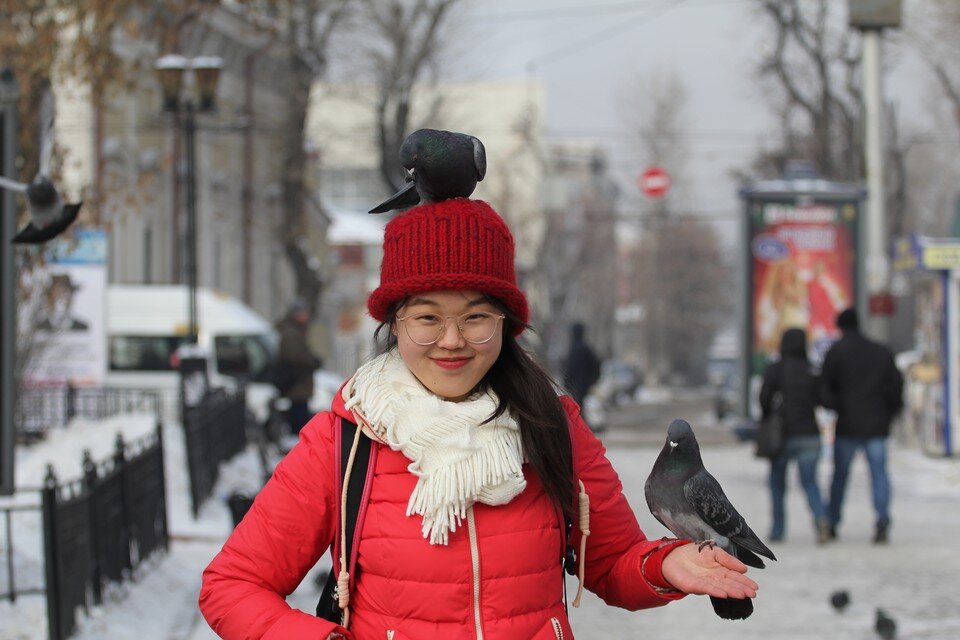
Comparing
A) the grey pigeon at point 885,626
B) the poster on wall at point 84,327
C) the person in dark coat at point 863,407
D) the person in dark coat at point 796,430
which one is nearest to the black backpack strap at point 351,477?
the grey pigeon at point 885,626

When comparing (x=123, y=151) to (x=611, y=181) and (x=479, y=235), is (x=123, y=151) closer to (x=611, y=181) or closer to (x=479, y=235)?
(x=479, y=235)

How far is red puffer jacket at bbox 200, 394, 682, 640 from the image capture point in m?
2.89

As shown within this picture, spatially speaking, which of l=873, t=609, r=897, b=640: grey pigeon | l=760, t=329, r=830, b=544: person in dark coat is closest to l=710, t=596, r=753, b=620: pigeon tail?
l=873, t=609, r=897, b=640: grey pigeon

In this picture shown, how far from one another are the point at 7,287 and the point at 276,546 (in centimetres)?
653

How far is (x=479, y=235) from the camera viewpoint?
118 inches

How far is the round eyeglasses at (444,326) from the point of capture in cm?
301

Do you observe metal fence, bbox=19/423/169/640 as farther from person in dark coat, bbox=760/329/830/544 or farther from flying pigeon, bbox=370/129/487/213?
person in dark coat, bbox=760/329/830/544

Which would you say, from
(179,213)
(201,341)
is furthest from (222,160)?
(201,341)

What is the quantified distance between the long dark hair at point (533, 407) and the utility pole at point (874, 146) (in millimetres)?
17870

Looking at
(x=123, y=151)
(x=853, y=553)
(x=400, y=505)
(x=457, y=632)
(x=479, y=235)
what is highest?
(x=123, y=151)

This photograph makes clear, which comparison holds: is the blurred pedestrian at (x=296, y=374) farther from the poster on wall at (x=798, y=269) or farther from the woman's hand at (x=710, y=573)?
the woman's hand at (x=710, y=573)

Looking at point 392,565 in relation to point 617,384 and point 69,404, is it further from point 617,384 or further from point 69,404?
point 617,384

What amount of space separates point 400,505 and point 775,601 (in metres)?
6.72

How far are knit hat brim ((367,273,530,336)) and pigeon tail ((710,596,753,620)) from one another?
726 mm
